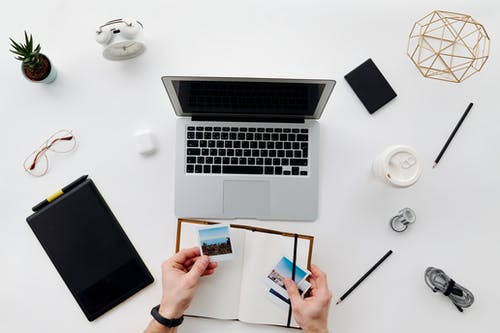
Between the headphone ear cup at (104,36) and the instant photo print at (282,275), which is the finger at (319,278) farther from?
the headphone ear cup at (104,36)

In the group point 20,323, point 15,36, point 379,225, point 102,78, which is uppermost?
point 15,36

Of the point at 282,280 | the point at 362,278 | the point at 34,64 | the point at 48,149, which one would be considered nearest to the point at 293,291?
the point at 282,280

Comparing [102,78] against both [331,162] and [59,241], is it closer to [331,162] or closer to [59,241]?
[59,241]

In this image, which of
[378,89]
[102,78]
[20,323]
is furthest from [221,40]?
[20,323]

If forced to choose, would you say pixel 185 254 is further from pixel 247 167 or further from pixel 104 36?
pixel 104 36

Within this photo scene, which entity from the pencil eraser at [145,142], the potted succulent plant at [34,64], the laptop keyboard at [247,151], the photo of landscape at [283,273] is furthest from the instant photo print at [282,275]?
the potted succulent plant at [34,64]

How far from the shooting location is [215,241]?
3.13 ft

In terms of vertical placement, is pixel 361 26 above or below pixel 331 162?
above

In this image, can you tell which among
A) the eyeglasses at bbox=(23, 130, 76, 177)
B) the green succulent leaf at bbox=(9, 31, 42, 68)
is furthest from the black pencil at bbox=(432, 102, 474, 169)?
the green succulent leaf at bbox=(9, 31, 42, 68)

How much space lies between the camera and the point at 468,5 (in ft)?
3.45

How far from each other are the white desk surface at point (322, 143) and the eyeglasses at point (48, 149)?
0.02 meters

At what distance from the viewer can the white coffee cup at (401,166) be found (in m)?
0.92

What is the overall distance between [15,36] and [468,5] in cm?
126

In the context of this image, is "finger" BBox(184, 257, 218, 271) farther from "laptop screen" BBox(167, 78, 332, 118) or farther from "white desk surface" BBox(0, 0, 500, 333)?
"laptop screen" BBox(167, 78, 332, 118)
